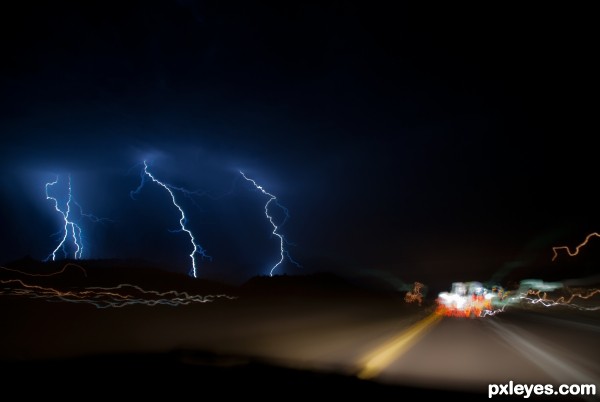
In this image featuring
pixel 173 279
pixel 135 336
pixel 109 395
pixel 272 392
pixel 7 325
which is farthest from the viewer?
pixel 173 279

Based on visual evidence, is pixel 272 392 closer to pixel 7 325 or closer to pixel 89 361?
pixel 89 361

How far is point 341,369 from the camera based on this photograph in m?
8.16

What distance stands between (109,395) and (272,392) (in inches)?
75.2

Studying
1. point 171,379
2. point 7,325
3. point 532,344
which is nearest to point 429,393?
point 171,379

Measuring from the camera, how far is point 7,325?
14000mm

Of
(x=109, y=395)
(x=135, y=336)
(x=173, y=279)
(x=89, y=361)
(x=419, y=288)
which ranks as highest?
(x=173, y=279)

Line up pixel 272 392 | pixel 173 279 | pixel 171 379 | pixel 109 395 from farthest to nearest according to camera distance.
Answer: pixel 173 279, pixel 171 379, pixel 272 392, pixel 109 395

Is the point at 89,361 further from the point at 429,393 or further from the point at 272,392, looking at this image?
the point at 429,393

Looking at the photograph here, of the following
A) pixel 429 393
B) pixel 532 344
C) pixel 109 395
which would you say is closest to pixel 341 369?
pixel 429 393

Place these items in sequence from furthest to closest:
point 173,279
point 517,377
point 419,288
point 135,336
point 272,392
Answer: point 173,279 < point 419,288 < point 135,336 < point 517,377 < point 272,392

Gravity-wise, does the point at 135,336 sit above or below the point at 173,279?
below

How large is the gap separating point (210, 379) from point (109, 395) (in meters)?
1.51

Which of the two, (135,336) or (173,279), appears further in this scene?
(173,279)

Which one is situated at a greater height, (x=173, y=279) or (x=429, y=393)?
(x=173, y=279)
